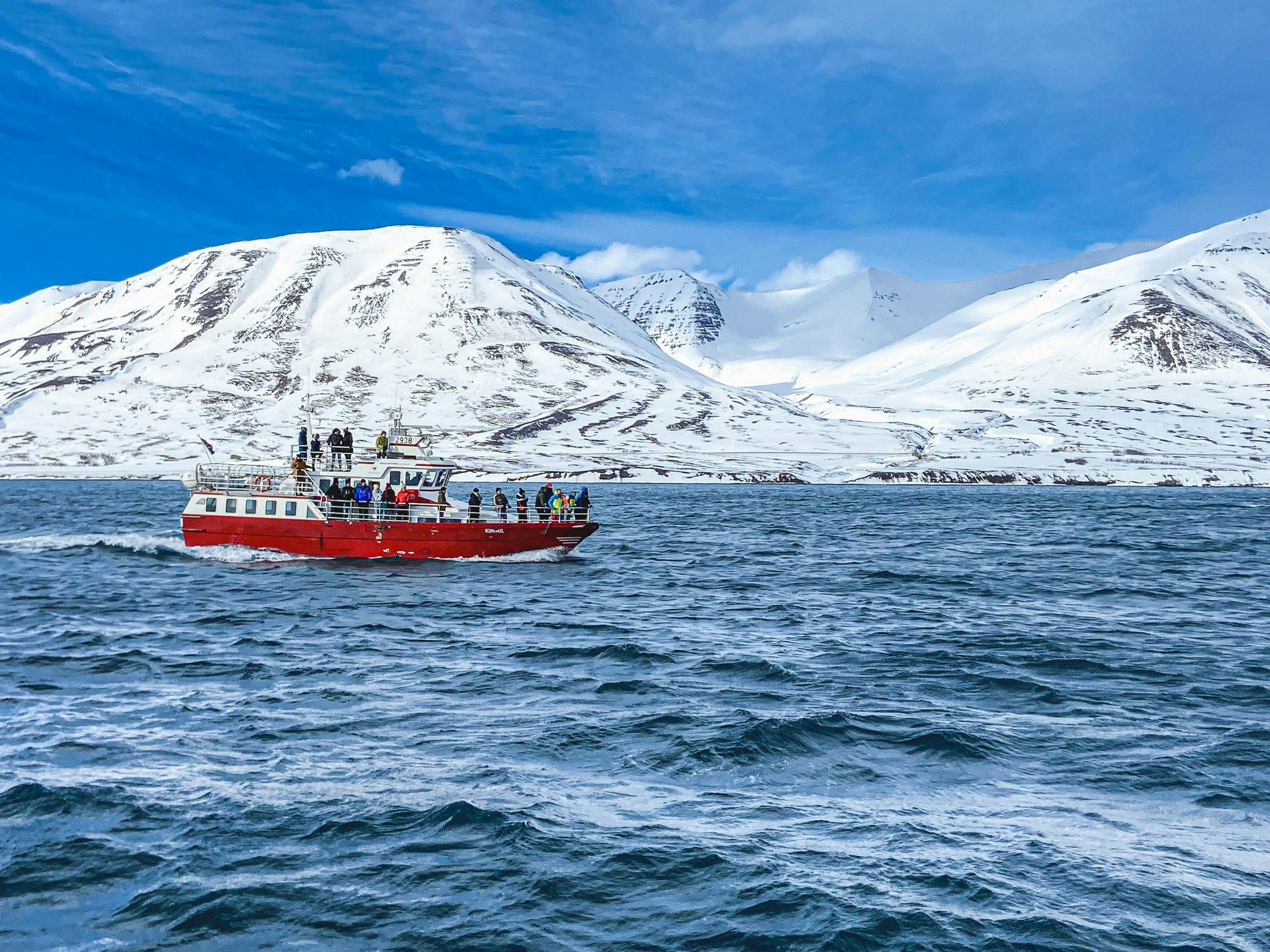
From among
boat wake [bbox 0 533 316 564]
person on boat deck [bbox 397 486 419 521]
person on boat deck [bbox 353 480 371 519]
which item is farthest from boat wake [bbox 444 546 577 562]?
boat wake [bbox 0 533 316 564]

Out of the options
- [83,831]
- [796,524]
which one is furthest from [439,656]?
[796,524]

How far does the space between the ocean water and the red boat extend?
11.1m

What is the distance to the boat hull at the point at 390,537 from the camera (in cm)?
5191

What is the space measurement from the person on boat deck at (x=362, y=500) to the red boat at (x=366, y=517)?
0.06m

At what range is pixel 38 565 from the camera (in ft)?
163

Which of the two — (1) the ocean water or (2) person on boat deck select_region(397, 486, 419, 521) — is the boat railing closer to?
(2) person on boat deck select_region(397, 486, 419, 521)

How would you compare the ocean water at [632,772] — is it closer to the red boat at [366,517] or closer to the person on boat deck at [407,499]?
the red boat at [366,517]

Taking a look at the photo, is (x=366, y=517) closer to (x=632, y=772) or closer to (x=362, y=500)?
(x=362, y=500)

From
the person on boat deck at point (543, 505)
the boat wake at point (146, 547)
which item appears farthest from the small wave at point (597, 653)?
the boat wake at point (146, 547)

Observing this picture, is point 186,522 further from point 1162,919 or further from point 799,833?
point 1162,919

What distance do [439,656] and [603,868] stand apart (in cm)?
1532

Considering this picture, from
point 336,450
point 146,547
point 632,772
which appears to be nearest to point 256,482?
point 336,450

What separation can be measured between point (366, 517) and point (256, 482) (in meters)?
8.24

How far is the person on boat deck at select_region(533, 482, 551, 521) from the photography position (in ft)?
180
